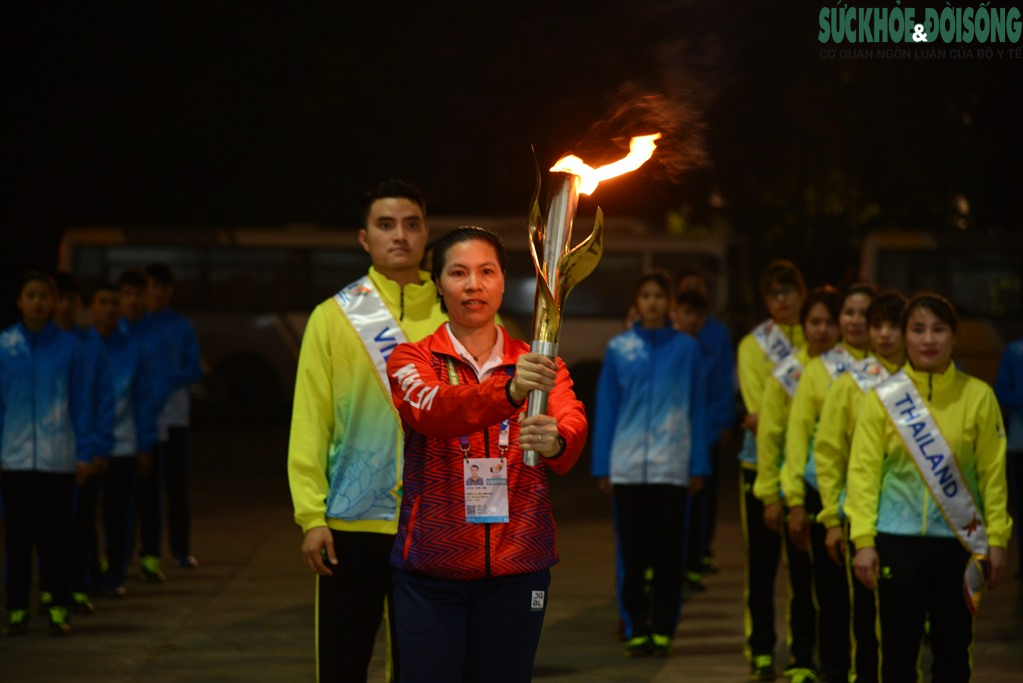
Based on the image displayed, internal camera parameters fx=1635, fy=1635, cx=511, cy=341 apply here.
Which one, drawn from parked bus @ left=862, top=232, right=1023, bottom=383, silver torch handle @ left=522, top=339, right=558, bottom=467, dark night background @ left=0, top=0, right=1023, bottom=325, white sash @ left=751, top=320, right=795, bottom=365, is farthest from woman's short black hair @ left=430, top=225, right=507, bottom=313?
parked bus @ left=862, top=232, right=1023, bottom=383

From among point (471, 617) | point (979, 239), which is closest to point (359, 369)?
point (471, 617)

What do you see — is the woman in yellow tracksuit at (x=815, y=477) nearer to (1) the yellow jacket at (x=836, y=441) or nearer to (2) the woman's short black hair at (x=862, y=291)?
(2) the woman's short black hair at (x=862, y=291)

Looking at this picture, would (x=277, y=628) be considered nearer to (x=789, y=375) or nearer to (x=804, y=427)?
(x=789, y=375)

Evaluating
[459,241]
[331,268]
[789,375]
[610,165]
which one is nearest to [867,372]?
[789,375]

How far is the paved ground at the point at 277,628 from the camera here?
8.02 meters

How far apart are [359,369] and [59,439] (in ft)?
13.4

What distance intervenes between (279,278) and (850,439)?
20527 mm

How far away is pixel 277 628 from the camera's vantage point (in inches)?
361

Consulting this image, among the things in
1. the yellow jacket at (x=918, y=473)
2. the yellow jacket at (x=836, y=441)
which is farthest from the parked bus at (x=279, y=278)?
the yellow jacket at (x=918, y=473)

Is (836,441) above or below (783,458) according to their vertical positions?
above

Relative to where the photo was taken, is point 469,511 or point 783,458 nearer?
point 469,511

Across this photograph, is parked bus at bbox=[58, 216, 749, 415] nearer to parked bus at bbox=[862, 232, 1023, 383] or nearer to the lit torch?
parked bus at bbox=[862, 232, 1023, 383]

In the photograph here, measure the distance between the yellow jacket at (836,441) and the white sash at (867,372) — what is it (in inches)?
0.7

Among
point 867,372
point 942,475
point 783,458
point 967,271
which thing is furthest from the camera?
point 967,271
